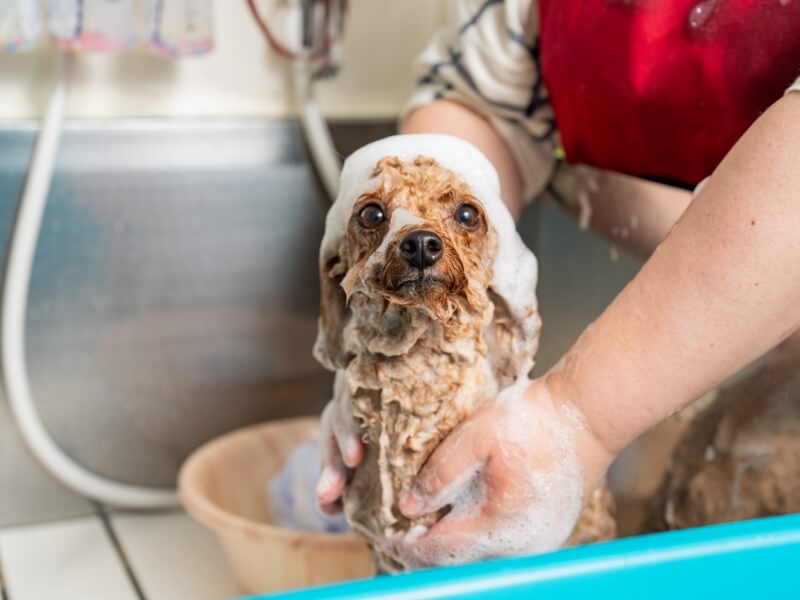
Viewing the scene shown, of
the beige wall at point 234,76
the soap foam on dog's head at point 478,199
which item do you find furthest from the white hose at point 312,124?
the soap foam on dog's head at point 478,199

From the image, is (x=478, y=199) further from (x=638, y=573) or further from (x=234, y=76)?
(x=234, y=76)

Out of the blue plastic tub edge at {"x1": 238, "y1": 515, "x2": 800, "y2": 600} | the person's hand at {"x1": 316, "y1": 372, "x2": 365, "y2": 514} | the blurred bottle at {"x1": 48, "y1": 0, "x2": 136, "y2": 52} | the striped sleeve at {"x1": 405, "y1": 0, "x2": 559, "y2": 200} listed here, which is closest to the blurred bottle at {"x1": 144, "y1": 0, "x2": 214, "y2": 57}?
the blurred bottle at {"x1": 48, "y1": 0, "x2": 136, "y2": 52}

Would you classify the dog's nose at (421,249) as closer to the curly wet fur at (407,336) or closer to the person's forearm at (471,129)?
the curly wet fur at (407,336)

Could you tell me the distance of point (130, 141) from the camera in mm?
960

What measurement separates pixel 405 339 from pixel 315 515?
0.47m

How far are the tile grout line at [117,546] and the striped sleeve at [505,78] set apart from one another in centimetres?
49

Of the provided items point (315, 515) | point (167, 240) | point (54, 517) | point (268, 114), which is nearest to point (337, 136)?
point (268, 114)

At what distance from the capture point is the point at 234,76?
3.26 feet

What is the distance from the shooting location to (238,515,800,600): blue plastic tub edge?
1.54 ft

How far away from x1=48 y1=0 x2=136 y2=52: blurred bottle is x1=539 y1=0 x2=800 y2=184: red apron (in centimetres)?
40

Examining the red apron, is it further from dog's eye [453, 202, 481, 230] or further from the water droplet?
dog's eye [453, 202, 481, 230]

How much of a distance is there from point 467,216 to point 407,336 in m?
0.07

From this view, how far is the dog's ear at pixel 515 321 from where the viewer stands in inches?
21.9

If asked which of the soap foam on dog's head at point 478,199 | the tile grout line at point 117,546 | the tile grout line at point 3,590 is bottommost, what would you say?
the tile grout line at point 117,546
